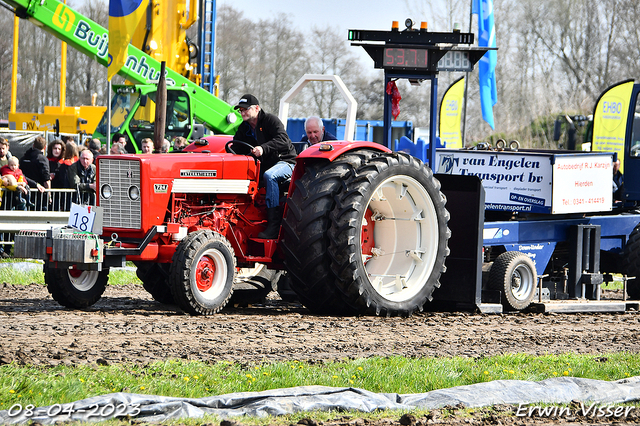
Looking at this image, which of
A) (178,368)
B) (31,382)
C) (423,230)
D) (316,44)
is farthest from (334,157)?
(316,44)

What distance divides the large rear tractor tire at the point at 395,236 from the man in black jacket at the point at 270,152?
745mm

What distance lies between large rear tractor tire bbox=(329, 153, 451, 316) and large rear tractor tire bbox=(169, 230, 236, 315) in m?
0.98

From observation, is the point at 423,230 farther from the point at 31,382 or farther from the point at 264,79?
the point at 264,79

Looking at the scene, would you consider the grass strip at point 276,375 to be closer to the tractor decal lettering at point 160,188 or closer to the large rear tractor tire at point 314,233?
the large rear tractor tire at point 314,233

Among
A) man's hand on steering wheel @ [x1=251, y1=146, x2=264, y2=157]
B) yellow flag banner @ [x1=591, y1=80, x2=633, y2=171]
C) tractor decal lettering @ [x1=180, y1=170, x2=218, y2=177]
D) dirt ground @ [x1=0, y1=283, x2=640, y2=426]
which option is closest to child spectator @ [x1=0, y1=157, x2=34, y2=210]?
dirt ground @ [x1=0, y1=283, x2=640, y2=426]

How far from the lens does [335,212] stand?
781cm

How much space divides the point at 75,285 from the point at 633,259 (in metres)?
6.42

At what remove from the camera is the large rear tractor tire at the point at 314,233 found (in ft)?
25.7

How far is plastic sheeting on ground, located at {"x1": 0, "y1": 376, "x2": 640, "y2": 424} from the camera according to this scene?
420 cm

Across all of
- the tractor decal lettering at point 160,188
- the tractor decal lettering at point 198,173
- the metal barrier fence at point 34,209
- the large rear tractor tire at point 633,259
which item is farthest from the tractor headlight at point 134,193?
the large rear tractor tire at point 633,259

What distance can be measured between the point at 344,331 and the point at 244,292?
1944mm

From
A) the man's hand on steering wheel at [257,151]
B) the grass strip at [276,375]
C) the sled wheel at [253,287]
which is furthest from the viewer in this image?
the sled wheel at [253,287]

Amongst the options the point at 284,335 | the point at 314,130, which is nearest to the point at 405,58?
the point at 314,130

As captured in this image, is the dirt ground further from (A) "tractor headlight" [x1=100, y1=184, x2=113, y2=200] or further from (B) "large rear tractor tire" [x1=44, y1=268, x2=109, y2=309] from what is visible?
(A) "tractor headlight" [x1=100, y1=184, x2=113, y2=200]
